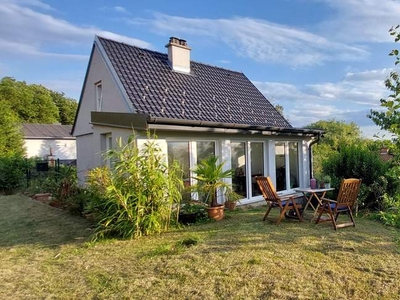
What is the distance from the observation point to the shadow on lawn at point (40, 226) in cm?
614

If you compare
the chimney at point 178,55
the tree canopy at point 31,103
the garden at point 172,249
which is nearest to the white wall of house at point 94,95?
the chimney at point 178,55

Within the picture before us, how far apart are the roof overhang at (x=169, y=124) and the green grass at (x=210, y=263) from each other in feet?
8.46

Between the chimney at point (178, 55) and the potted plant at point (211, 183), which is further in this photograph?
the chimney at point (178, 55)

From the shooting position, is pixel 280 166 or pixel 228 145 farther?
pixel 280 166

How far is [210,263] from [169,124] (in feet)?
12.6

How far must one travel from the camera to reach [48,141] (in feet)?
109

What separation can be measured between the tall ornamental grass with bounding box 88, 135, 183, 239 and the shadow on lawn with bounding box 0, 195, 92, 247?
702 mm

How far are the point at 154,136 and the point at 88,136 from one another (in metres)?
5.86

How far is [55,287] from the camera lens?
3932mm

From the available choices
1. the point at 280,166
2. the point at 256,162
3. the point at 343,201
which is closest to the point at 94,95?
the point at 256,162

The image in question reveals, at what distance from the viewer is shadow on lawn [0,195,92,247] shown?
242 inches

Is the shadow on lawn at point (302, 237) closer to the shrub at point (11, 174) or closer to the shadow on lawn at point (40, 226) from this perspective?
the shadow on lawn at point (40, 226)

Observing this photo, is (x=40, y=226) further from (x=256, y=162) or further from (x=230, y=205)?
(x=256, y=162)

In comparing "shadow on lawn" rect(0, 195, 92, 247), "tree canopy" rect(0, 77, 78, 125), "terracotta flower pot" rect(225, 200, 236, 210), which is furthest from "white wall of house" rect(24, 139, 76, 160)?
"terracotta flower pot" rect(225, 200, 236, 210)
